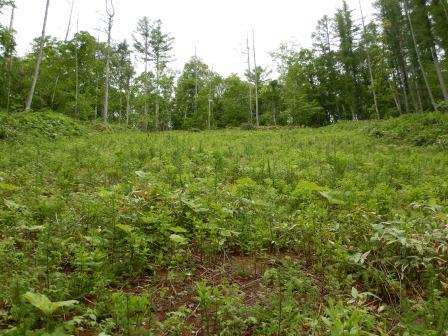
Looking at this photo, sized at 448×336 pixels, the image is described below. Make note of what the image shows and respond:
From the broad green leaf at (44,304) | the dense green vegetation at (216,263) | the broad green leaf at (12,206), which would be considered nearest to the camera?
the broad green leaf at (44,304)

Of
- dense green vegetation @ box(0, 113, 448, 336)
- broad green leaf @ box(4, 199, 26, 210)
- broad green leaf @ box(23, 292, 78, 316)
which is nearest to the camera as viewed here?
broad green leaf @ box(23, 292, 78, 316)

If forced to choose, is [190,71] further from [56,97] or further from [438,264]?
[438,264]

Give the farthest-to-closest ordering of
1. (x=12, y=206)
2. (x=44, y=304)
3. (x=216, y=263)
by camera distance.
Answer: (x=12, y=206)
(x=216, y=263)
(x=44, y=304)

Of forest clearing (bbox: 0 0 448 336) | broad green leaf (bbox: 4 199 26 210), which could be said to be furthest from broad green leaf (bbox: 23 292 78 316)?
broad green leaf (bbox: 4 199 26 210)

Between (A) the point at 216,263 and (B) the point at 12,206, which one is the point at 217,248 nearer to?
(A) the point at 216,263

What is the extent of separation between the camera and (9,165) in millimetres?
7352

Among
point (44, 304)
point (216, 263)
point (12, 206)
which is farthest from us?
point (12, 206)

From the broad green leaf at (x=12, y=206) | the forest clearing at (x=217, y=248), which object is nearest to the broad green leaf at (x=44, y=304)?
the forest clearing at (x=217, y=248)

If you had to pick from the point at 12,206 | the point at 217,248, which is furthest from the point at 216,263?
the point at 12,206

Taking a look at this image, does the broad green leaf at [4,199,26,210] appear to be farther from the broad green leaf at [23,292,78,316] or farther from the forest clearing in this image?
the broad green leaf at [23,292,78,316]

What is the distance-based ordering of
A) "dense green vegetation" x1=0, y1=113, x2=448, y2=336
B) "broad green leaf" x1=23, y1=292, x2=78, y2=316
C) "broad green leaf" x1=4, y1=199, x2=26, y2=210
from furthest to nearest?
"broad green leaf" x1=4, y1=199, x2=26, y2=210 → "dense green vegetation" x1=0, y1=113, x2=448, y2=336 → "broad green leaf" x1=23, y1=292, x2=78, y2=316

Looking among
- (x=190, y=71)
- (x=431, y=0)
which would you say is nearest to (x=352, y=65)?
(x=431, y=0)

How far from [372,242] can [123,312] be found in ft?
9.01

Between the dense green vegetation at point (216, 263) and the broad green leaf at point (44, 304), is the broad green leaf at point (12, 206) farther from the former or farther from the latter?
the broad green leaf at point (44, 304)
